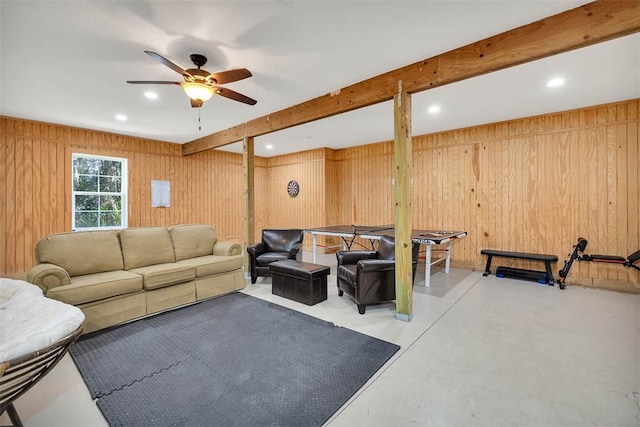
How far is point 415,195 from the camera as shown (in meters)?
6.14

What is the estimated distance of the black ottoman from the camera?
3.47m

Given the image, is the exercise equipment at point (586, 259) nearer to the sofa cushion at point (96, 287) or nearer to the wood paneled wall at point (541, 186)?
the wood paneled wall at point (541, 186)

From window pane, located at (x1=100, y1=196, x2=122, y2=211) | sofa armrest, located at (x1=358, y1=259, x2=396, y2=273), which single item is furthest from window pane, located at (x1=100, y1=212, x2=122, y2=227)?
sofa armrest, located at (x1=358, y1=259, x2=396, y2=273)

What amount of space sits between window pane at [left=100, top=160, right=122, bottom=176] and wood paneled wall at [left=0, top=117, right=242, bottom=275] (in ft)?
0.70

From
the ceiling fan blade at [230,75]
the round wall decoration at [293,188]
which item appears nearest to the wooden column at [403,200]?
the ceiling fan blade at [230,75]

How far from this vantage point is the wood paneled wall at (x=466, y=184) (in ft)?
13.5

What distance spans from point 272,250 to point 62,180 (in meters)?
4.17

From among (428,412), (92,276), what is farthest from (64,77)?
(428,412)

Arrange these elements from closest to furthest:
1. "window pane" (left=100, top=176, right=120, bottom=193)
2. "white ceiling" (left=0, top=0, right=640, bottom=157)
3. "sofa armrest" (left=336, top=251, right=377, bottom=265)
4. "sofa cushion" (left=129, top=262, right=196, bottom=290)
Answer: "white ceiling" (left=0, top=0, right=640, bottom=157)
"sofa cushion" (left=129, top=262, right=196, bottom=290)
"sofa armrest" (left=336, top=251, right=377, bottom=265)
"window pane" (left=100, top=176, right=120, bottom=193)

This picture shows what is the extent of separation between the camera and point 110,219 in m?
5.80

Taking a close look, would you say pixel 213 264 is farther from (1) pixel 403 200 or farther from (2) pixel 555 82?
(2) pixel 555 82

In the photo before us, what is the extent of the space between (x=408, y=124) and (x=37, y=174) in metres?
6.26

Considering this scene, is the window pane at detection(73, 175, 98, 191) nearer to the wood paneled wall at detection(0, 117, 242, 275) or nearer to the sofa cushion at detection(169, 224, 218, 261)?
the wood paneled wall at detection(0, 117, 242, 275)

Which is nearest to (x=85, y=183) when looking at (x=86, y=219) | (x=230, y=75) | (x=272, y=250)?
(x=86, y=219)
